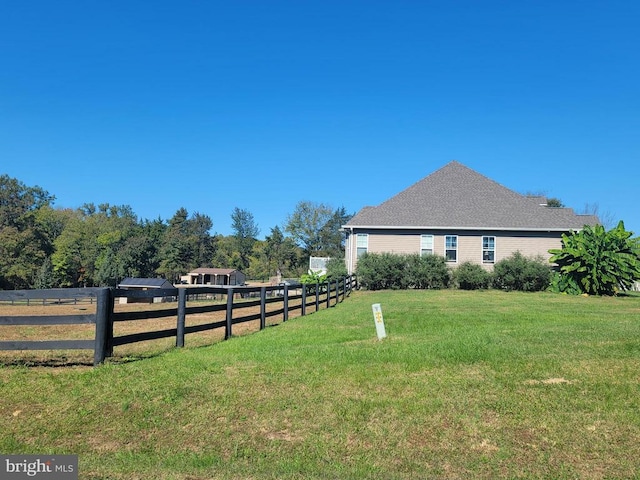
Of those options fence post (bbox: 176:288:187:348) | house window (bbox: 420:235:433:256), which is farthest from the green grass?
house window (bbox: 420:235:433:256)

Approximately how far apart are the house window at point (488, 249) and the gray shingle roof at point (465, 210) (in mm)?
1003

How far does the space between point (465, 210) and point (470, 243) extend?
2.29 meters

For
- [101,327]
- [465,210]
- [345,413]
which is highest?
[465,210]

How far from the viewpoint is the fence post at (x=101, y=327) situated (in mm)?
7691

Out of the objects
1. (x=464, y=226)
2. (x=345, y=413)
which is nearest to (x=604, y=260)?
(x=464, y=226)

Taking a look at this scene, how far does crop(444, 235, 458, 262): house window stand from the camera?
108ft

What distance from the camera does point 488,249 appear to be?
3278 centimetres

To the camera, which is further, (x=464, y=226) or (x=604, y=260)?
(x=464, y=226)

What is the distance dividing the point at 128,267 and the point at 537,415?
96.6 meters

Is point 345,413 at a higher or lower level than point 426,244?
lower

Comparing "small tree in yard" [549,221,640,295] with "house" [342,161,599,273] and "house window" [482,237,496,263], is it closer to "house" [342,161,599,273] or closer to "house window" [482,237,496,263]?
"house" [342,161,599,273]

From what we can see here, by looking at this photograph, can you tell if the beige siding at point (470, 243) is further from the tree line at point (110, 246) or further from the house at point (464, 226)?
the tree line at point (110, 246)

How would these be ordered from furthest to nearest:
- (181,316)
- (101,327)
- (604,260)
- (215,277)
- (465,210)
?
(215,277) < (465,210) < (604,260) < (181,316) < (101,327)

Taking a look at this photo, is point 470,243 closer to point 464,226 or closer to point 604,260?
point 464,226
